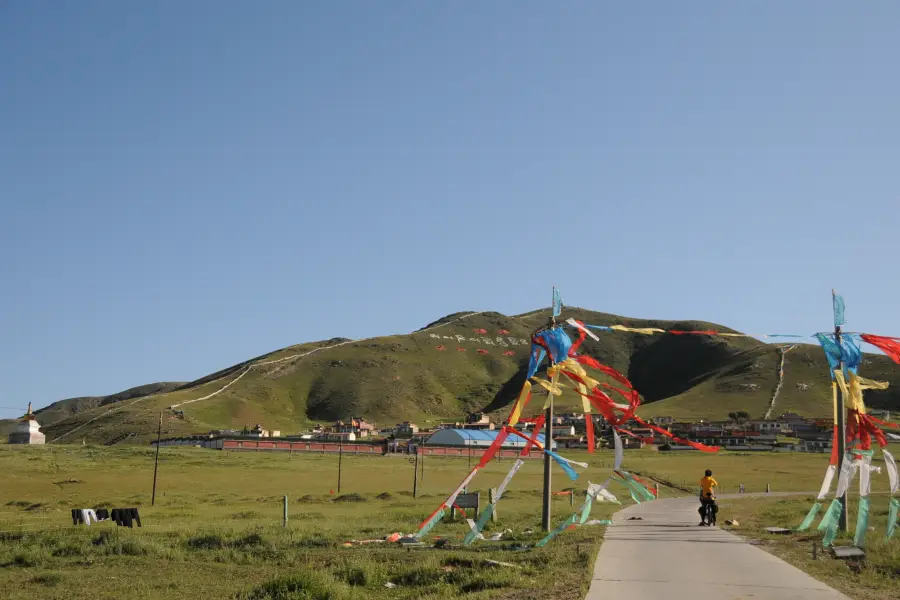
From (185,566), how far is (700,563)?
11.5 meters

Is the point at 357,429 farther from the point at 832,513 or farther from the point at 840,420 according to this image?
the point at 832,513

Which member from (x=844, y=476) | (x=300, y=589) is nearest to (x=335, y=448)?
(x=844, y=476)

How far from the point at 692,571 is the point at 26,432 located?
115 meters

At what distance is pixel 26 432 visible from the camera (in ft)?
366

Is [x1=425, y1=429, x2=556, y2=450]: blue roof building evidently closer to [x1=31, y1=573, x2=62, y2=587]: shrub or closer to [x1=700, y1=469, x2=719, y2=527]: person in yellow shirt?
[x1=700, y1=469, x2=719, y2=527]: person in yellow shirt

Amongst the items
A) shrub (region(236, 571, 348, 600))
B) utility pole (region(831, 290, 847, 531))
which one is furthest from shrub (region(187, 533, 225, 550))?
utility pole (region(831, 290, 847, 531))

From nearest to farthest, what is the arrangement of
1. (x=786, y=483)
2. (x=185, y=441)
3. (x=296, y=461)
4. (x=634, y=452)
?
(x=786, y=483)
(x=296, y=461)
(x=634, y=452)
(x=185, y=441)

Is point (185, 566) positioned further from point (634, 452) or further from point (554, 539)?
point (634, 452)

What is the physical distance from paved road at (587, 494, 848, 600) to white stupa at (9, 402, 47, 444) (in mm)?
107680

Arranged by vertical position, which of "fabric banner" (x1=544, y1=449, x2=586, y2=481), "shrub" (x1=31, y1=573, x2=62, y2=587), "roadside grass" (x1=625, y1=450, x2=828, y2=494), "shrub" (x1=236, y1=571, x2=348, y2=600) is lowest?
"roadside grass" (x1=625, y1=450, x2=828, y2=494)

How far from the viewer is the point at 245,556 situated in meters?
20.5

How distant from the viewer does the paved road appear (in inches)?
490

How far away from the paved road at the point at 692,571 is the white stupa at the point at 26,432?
108 metres

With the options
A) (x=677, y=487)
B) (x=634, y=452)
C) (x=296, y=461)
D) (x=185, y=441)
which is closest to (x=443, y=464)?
(x=296, y=461)
